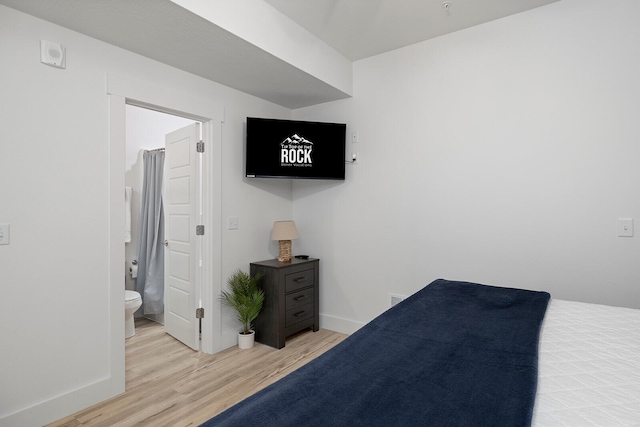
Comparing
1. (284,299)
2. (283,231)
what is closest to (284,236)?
(283,231)

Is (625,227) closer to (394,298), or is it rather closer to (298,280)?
(394,298)

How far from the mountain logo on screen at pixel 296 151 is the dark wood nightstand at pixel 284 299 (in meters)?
0.98

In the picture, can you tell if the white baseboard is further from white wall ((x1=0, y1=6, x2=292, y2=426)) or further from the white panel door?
white wall ((x1=0, y1=6, x2=292, y2=426))

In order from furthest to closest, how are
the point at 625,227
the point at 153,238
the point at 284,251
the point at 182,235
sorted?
the point at 153,238 → the point at 284,251 → the point at 182,235 → the point at 625,227

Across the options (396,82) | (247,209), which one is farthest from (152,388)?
(396,82)

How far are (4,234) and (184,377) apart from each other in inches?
59.3

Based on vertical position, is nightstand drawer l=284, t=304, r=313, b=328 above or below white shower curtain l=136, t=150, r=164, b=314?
below

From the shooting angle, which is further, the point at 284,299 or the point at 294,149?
the point at 294,149

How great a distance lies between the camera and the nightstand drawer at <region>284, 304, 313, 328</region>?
129 inches

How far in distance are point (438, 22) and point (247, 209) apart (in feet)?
7.61

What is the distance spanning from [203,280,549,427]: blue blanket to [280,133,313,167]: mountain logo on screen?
2.08 metres

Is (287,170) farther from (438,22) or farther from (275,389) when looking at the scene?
(275,389)

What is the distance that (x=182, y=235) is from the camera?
331cm

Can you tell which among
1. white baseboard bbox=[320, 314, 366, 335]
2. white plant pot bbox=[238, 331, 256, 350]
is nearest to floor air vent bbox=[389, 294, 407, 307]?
white baseboard bbox=[320, 314, 366, 335]
